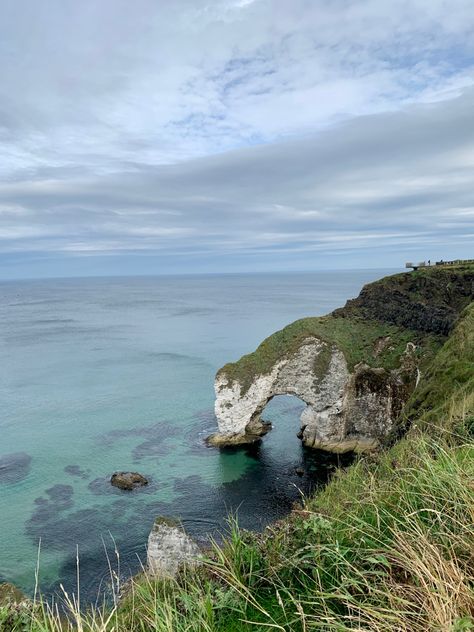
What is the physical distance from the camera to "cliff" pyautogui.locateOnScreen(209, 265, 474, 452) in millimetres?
43062

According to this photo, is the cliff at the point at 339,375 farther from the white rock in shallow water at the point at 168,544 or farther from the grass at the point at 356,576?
the grass at the point at 356,576

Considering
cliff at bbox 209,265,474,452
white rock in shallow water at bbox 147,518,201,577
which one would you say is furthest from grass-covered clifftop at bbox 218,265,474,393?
white rock in shallow water at bbox 147,518,201,577

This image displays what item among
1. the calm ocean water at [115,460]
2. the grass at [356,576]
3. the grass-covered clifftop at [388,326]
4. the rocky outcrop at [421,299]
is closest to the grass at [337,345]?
the grass-covered clifftop at [388,326]

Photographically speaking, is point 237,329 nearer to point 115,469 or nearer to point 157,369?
point 157,369

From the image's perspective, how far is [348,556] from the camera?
5207mm

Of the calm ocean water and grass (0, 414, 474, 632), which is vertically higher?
grass (0, 414, 474, 632)

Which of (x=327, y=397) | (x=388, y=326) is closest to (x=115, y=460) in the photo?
(x=327, y=397)

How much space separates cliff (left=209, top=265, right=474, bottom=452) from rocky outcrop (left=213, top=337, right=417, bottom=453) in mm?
92

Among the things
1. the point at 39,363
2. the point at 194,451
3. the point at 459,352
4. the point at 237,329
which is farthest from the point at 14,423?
the point at 237,329

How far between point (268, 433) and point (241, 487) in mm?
11685

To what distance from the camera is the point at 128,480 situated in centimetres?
3481

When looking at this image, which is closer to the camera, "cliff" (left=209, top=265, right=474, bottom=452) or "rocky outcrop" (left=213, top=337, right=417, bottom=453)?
"rocky outcrop" (left=213, top=337, right=417, bottom=453)

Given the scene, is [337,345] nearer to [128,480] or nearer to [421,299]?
[421,299]

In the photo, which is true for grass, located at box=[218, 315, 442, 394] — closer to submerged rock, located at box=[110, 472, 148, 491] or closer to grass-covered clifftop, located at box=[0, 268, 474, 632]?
submerged rock, located at box=[110, 472, 148, 491]
